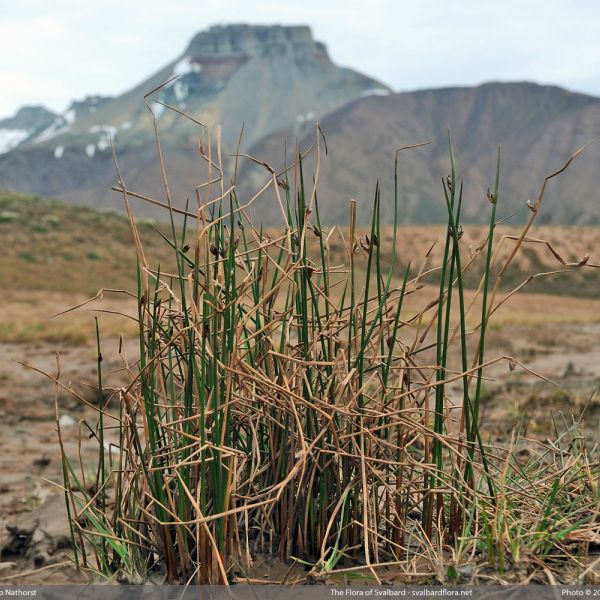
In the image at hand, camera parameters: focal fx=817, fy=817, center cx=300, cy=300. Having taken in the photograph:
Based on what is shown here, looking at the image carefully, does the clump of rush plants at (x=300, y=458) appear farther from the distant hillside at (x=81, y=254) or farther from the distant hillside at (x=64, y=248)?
the distant hillside at (x=64, y=248)

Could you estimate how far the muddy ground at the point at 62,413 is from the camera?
2.88 metres

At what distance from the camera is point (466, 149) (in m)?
139

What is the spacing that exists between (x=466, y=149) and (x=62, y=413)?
13834 cm

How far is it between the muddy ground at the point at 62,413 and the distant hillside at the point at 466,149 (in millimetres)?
104073

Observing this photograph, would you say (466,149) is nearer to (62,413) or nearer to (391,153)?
(391,153)

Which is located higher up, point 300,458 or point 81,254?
point 300,458

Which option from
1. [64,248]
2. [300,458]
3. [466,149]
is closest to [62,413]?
[300,458]

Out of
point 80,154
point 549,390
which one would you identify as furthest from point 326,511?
point 80,154

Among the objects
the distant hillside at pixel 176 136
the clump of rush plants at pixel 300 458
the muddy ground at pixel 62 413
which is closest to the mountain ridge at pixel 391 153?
the distant hillside at pixel 176 136

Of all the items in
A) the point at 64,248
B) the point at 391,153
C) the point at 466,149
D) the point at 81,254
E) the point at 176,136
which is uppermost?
the point at 176,136

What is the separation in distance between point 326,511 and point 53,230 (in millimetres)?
26150

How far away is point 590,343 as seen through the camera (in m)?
11.7

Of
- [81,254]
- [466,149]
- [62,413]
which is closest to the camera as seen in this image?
[62,413]

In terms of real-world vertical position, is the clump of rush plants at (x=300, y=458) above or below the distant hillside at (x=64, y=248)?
above
